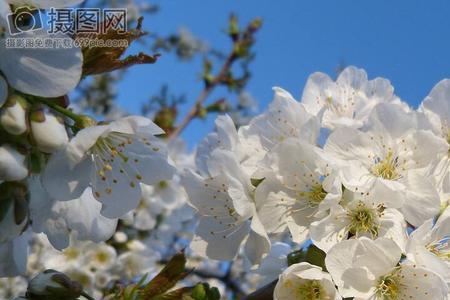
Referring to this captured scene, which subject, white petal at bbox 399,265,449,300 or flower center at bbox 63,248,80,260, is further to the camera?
flower center at bbox 63,248,80,260

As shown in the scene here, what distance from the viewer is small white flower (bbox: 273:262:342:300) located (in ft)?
4.85

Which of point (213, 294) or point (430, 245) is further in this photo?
point (213, 294)

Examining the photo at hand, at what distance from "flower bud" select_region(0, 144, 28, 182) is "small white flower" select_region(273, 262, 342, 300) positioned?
2.29ft

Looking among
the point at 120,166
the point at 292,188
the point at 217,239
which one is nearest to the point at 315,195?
the point at 292,188

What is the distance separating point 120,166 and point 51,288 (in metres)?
0.37

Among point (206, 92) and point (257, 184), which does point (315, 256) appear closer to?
point (257, 184)

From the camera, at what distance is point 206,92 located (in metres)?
4.66

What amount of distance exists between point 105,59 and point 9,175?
1.26 ft

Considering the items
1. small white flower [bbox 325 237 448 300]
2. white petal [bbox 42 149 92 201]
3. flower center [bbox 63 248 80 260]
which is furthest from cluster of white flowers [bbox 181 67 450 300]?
flower center [bbox 63 248 80 260]

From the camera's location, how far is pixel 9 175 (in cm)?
117

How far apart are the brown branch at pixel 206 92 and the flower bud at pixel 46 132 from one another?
3217 millimetres

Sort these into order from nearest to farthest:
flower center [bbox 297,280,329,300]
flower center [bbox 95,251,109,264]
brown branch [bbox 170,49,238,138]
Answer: flower center [bbox 297,280,329,300] < flower center [bbox 95,251,109,264] < brown branch [bbox 170,49,238,138]

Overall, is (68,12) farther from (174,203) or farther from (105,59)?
(174,203)

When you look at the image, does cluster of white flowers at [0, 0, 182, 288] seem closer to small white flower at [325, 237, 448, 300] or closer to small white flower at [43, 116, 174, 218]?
small white flower at [43, 116, 174, 218]
